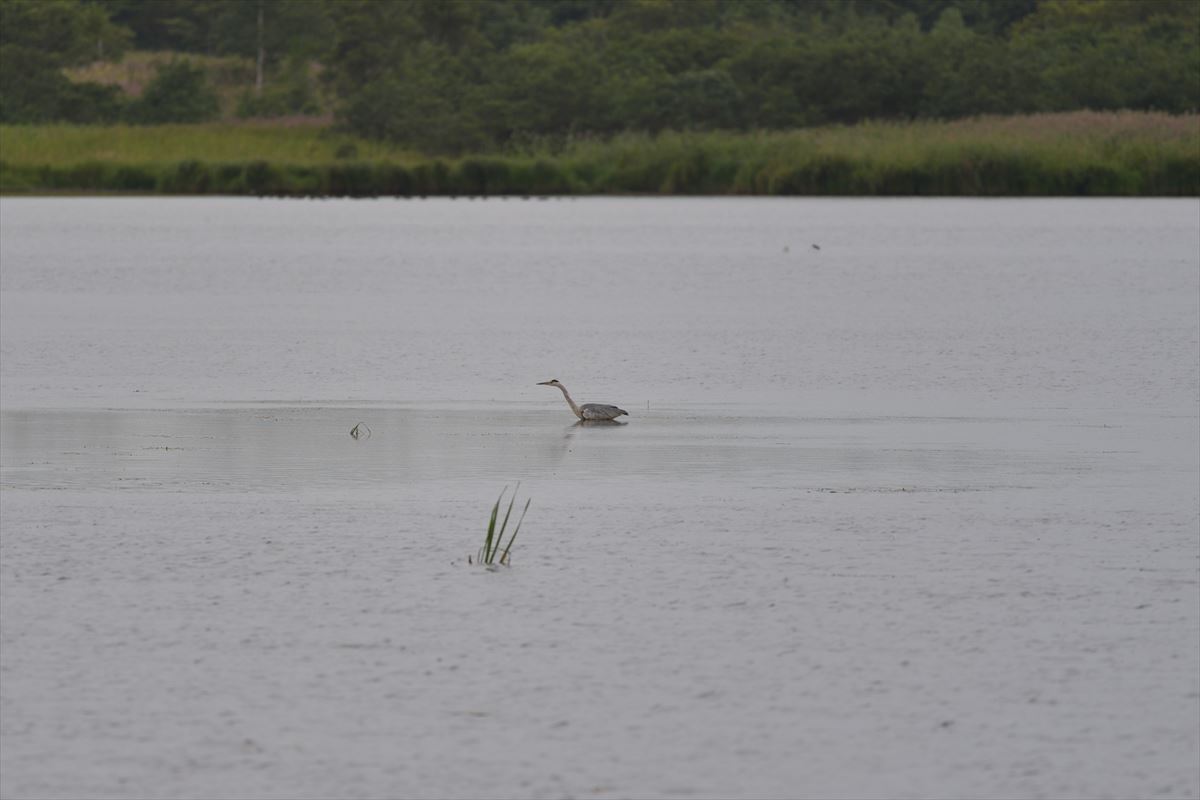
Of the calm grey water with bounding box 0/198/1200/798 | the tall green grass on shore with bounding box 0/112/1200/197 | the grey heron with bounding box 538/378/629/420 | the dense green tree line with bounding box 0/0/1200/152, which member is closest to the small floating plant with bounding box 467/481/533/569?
the calm grey water with bounding box 0/198/1200/798

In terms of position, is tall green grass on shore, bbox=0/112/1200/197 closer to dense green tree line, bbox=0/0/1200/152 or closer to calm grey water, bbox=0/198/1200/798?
dense green tree line, bbox=0/0/1200/152

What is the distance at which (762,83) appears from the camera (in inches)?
2736

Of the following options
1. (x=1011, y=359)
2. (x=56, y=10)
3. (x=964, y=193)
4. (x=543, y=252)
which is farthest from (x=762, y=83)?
(x=1011, y=359)

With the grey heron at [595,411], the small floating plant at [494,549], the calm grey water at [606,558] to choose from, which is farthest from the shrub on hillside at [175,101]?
the small floating plant at [494,549]

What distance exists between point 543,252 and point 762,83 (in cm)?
3802

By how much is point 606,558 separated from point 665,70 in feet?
216

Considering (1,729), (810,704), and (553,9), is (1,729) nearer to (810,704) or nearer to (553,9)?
(810,704)

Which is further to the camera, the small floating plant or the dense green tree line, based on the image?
the dense green tree line

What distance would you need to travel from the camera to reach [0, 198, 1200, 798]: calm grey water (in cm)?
623

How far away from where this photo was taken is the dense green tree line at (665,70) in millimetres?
65875

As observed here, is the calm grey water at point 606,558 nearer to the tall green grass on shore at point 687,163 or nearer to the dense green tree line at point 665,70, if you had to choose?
the tall green grass on shore at point 687,163

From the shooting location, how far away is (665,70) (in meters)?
73.4

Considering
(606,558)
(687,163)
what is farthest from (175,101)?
(606,558)

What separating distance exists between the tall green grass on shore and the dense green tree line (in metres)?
4.59
